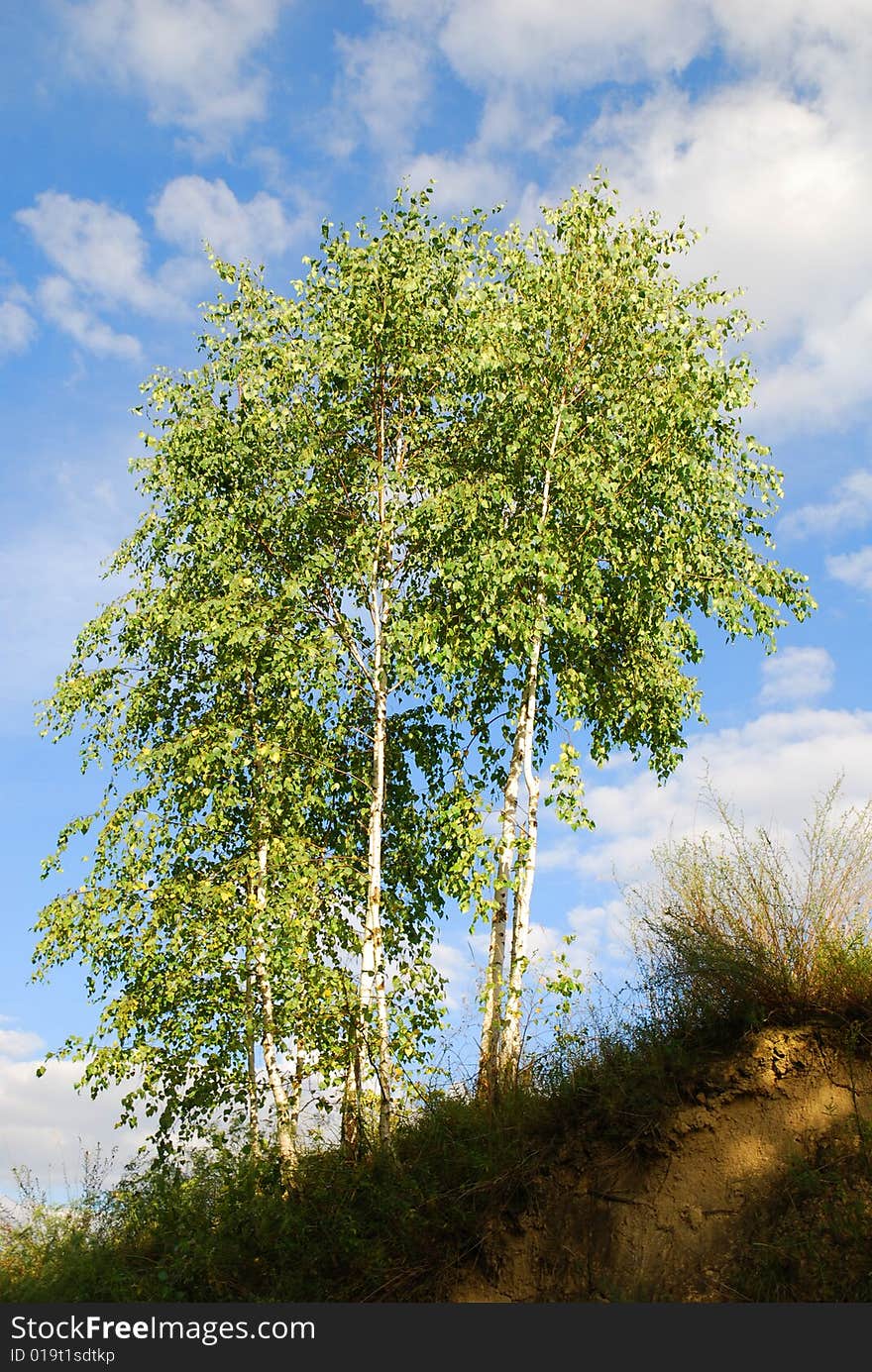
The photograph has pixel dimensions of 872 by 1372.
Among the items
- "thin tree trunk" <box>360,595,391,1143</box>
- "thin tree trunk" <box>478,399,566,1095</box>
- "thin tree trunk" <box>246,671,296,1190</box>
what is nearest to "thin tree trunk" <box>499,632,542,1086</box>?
"thin tree trunk" <box>478,399,566,1095</box>

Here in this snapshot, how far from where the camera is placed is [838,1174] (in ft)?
28.9

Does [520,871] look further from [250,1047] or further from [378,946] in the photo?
[250,1047]

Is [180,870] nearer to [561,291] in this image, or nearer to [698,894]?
[698,894]

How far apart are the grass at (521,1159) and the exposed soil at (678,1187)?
151 millimetres

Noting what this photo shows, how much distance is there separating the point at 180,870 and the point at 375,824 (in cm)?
352

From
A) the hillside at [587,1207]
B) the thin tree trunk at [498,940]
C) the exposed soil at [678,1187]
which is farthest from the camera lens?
the thin tree trunk at [498,940]

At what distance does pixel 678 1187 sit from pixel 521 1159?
1485 millimetres

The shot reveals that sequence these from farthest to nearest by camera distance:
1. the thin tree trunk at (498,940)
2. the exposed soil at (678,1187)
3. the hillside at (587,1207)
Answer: the thin tree trunk at (498,940) < the exposed soil at (678,1187) < the hillside at (587,1207)

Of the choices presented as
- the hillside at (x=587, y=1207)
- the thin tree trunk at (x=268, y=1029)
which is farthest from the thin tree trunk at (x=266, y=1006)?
the hillside at (x=587, y=1207)

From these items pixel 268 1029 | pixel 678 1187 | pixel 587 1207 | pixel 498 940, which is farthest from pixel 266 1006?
pixel 678 1187

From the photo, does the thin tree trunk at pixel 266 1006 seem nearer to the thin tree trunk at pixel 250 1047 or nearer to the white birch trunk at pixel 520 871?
the thin tree trunk at pixel 250 1047

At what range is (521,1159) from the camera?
10.1 m

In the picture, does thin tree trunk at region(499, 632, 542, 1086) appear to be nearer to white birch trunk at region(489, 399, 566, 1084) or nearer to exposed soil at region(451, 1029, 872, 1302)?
white birch trunk at region(489, 399, 566, 1084)

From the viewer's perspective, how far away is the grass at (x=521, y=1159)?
9.73 metres
